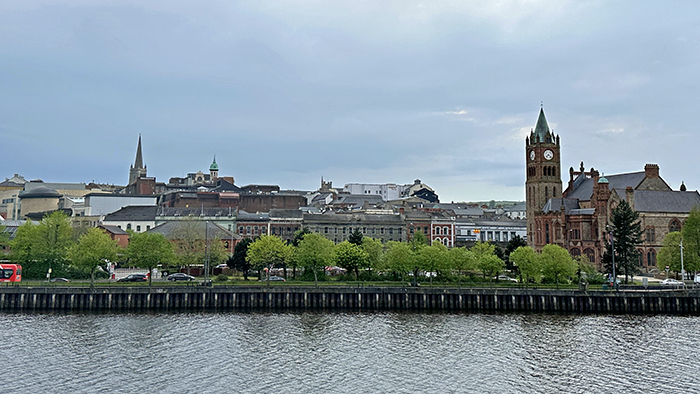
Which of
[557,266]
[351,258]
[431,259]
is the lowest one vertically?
[557,266]

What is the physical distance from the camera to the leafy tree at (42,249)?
303 feet

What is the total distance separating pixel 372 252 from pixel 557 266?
28511 mm

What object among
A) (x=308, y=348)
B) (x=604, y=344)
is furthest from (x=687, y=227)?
(x=308, y=348)

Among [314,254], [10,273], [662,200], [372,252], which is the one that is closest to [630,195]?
[662,200]

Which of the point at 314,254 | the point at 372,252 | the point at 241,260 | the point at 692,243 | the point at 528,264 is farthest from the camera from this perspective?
the point at 372,252

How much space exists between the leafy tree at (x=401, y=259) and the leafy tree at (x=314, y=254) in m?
9.00

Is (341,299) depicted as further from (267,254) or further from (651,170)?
(651,170)

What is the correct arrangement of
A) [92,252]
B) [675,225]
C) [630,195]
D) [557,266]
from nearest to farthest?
[92,252], [557,266], [630,195], [675,225]

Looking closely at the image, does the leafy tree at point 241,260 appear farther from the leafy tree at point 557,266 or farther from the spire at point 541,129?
the spire at point 541,129

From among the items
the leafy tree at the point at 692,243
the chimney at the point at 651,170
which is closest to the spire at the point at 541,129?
the chimney at the point at 651,170

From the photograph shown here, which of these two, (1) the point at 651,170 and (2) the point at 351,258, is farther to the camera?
(1) the point at 651,170

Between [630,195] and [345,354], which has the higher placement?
[630,195]

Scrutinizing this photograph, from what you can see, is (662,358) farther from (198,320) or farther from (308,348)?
(198,320)

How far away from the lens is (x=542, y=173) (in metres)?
137
